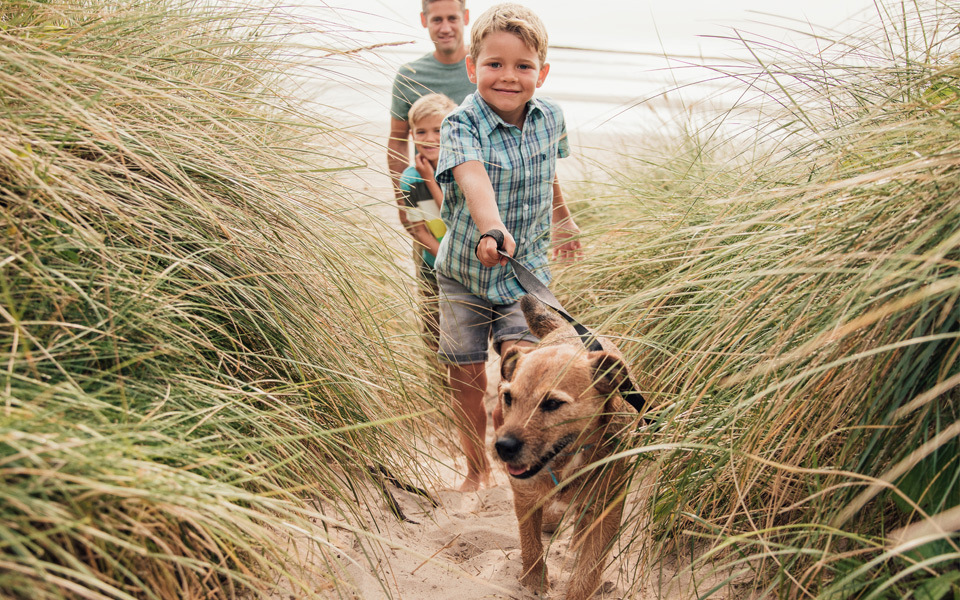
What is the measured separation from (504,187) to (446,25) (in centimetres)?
186

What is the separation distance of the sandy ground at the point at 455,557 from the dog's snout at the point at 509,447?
222mm

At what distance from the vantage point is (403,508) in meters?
3.14

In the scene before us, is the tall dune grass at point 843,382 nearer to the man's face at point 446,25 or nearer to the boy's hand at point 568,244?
the boy's hand at point 568,244

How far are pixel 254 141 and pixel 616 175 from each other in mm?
2909

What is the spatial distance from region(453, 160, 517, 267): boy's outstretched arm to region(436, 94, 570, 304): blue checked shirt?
0.16 m

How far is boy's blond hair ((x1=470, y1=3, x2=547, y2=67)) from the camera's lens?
3.56 meters

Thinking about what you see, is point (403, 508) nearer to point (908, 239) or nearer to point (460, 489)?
point (460, 489)

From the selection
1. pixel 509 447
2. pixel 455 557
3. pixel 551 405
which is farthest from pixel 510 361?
pixel 455 557

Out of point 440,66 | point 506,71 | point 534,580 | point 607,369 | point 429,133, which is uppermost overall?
point 440,66

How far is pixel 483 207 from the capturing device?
3348 mm

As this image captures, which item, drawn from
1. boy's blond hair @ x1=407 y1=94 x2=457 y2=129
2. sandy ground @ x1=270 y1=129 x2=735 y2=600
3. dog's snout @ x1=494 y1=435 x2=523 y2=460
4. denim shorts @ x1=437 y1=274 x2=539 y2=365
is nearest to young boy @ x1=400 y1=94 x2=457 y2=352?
boy's blond hair @ x1=407 y1=94 x2=457 y2=129

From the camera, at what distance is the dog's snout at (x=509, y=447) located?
8.54 ft

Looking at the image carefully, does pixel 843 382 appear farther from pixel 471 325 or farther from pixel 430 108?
pixel 430 108

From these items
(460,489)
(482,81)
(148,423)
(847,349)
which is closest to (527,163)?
(482,81)
